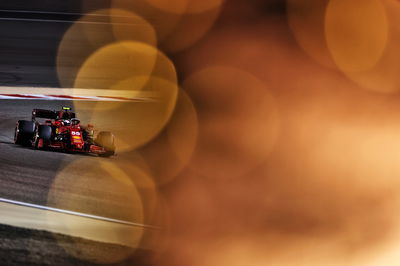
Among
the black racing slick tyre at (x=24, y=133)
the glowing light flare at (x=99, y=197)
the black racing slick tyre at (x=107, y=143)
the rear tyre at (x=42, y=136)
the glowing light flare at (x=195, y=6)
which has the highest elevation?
the glowing light flare at (x=195, y=6)

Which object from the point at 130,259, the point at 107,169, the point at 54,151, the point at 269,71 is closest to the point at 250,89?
the point at 269,71

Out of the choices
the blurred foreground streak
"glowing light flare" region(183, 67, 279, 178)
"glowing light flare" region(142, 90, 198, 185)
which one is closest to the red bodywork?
"glowing light flare" region(142, 90, 198, 185)

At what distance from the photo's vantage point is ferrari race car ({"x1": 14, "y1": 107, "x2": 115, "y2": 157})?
10.5m

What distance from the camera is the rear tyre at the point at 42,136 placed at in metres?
10.7

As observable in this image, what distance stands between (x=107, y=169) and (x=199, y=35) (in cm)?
370

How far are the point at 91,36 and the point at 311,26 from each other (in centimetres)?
1832

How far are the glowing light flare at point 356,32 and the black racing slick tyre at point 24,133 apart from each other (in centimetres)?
636

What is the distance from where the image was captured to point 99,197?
826cm

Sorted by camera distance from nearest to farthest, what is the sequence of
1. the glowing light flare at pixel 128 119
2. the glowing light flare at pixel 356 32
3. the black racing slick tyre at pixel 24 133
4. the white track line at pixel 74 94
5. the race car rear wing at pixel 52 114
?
the glowing light flare at pixel 356 32
the black racing slick tyre at pixel 24 133
the race car rear wing at pixel 52 114
the glowing light flare at pixel 128 119
the white track line at pixel 74 94

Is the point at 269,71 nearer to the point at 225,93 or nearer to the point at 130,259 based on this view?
the point at 225,93

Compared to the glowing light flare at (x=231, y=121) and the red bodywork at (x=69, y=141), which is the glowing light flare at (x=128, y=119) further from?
the glowing light flare at (x=231, y=121)

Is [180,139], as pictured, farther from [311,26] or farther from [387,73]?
[387,73]

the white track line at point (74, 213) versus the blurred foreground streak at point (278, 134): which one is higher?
the blurred foreground streak at point (278, 134)

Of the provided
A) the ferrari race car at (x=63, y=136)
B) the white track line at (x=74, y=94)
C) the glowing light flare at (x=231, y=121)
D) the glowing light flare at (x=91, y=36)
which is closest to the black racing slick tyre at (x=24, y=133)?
the ferrari race car at (x=63, y=136)
